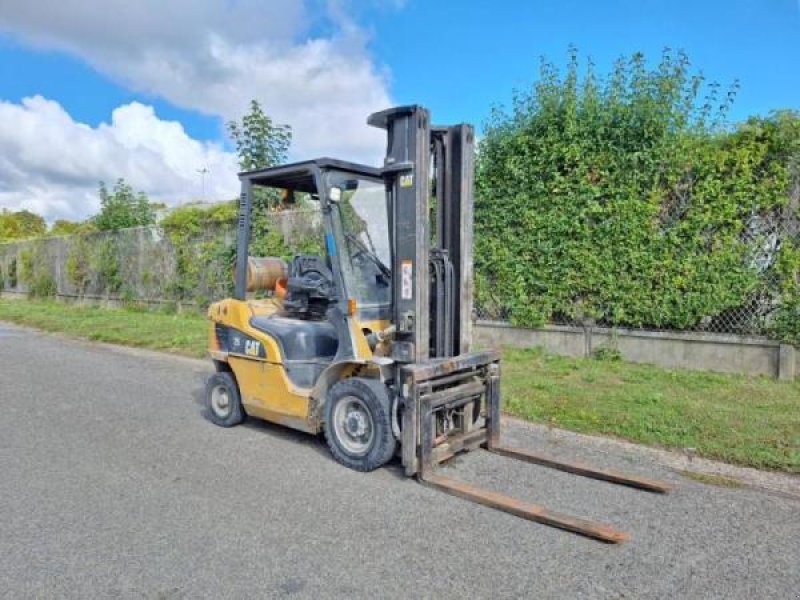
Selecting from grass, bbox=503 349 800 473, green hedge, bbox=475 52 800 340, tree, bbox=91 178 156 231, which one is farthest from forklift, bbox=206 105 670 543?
tree, bbox=91 178 156 231

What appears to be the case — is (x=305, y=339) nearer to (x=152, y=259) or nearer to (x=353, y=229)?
(x=353, y=229)

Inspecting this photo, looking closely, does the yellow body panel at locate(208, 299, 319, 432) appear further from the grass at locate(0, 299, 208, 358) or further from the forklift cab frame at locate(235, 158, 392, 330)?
the grass at locate(0, 299, 208, 358)

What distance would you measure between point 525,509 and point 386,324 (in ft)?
6.06

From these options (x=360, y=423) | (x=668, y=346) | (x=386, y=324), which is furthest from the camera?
(x=668, y=346)

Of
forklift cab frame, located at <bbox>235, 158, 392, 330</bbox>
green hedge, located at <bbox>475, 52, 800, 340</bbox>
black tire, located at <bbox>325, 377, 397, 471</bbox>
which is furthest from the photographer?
green hedge, located at <bbox>475, 52, 800, 340</bbox>

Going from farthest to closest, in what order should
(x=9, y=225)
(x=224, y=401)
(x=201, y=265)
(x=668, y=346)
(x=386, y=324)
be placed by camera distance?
(x=9, y=225), (x=201, y=265), (x=668, y=346), (x=224, y=401), (x=386, y=324)

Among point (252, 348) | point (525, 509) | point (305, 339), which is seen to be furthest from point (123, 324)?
point (525, 509)

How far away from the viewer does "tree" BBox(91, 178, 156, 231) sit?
19.1 metres

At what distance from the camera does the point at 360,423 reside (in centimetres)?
455

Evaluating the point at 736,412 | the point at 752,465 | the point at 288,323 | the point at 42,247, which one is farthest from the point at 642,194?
the point at 42,247

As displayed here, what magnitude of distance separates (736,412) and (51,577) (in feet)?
18.9

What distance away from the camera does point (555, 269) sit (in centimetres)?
855

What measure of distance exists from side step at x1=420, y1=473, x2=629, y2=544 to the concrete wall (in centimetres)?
483

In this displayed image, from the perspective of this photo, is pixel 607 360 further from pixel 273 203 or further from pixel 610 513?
pixel 273 203
